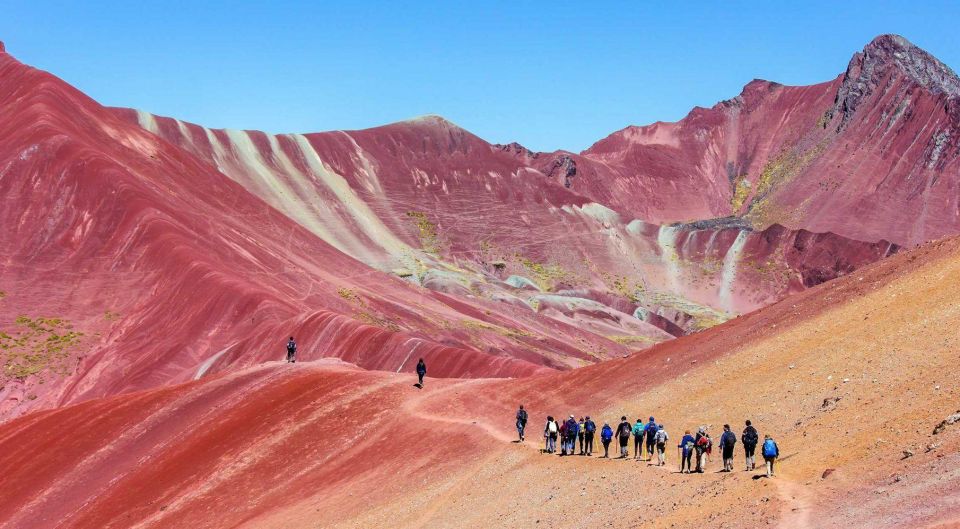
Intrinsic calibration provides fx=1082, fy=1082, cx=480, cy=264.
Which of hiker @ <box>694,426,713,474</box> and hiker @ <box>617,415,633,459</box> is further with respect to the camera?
hiker @ <box>617,415,633,459</box>

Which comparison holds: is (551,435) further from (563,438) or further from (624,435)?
(624,435)

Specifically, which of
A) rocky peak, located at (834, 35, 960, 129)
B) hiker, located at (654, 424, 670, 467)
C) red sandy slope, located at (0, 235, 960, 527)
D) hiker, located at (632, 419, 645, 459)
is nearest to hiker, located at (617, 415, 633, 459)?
hiker, located at (632, 419, 645, 459)

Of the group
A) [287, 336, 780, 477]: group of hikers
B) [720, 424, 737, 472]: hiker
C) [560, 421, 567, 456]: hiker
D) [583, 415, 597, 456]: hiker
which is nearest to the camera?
[287, 336, 780, 477]: group of hikers

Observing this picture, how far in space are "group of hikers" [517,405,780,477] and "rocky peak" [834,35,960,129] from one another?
14716 centimetres

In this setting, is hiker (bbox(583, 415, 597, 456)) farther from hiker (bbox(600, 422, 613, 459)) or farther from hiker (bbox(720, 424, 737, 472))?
hiker (bbox(720, 424, 737, 472))

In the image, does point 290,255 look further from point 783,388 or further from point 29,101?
point 783,388

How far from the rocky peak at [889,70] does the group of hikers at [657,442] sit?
147156mm

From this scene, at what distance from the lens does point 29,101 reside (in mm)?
98812

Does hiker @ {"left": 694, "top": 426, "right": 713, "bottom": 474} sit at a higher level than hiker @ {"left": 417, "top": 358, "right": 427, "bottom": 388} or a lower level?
lower

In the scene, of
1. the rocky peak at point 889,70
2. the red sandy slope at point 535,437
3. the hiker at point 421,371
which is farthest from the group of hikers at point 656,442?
the rocky peak at point 889,70

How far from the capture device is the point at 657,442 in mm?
27219

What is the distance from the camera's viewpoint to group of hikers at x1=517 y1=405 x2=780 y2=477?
2427cm

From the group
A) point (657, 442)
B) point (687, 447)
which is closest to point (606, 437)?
point (657, 442)

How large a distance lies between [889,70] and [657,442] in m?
155
